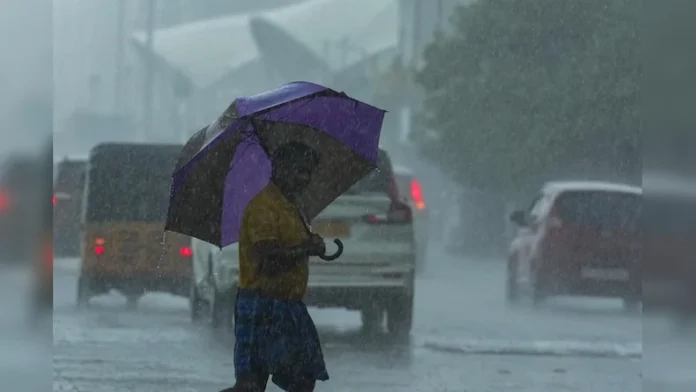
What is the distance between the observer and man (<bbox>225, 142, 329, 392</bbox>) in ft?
20.2

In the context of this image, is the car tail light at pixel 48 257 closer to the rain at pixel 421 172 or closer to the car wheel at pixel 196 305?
the rain at pixel 421 172

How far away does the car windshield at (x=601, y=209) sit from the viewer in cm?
933

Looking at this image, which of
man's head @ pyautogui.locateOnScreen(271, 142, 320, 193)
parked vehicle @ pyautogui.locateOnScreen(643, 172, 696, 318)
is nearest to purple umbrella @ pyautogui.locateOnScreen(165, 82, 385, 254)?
man's head @ pyautogui.locateOnScreen(271, 142, 320, 193)

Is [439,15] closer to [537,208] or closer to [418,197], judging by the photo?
[418,197]

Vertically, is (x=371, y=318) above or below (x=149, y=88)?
below

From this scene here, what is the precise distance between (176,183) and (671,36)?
2.80 m

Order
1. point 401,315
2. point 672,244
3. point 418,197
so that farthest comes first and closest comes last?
point 401,315 < point 418,197 < point 672,244

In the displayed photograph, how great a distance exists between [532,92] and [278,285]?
377cm

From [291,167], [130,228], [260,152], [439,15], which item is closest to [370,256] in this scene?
[439,15]

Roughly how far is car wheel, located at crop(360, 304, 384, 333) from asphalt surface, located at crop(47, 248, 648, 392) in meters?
0.26

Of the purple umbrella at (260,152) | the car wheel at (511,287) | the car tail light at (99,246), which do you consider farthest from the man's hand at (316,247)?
the car tail light at (99,246)

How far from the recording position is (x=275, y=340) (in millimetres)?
6223

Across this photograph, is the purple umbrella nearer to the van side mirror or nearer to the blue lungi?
the blue lungi

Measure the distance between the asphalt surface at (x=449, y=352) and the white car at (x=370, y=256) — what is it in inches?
6.6
